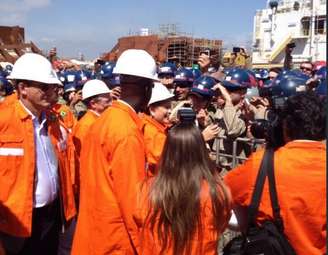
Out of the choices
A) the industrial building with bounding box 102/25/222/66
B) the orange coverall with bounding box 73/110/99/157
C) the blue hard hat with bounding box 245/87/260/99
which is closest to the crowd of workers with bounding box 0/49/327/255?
the orange coverall with bounding box 73/110/99/157

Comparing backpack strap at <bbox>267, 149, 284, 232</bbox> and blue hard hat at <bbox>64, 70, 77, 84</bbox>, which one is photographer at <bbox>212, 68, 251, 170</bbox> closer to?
backpack strap at <bbox>267, 149, 284, 232</bbox>

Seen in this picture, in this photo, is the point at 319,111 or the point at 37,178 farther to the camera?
the point at 37,178

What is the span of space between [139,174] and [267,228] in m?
0.84

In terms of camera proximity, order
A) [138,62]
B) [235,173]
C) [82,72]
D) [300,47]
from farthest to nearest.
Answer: [300,47] → [82,72] → [138,62] → [235,173]

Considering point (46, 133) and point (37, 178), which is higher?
point (46, 133)

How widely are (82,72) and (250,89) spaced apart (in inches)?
145

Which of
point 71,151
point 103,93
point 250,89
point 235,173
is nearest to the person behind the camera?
point 235,173

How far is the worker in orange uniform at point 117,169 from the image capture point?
2.92 metres

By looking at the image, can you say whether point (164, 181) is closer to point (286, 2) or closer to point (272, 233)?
point (272, 233)

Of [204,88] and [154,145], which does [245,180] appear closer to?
[154,145]

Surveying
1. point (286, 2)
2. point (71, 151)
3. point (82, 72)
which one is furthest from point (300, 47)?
point (71, 151)

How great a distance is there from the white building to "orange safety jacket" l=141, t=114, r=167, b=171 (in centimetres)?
5406

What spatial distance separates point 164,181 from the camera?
2719 millimetres

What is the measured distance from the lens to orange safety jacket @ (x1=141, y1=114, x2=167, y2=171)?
3443 mm
